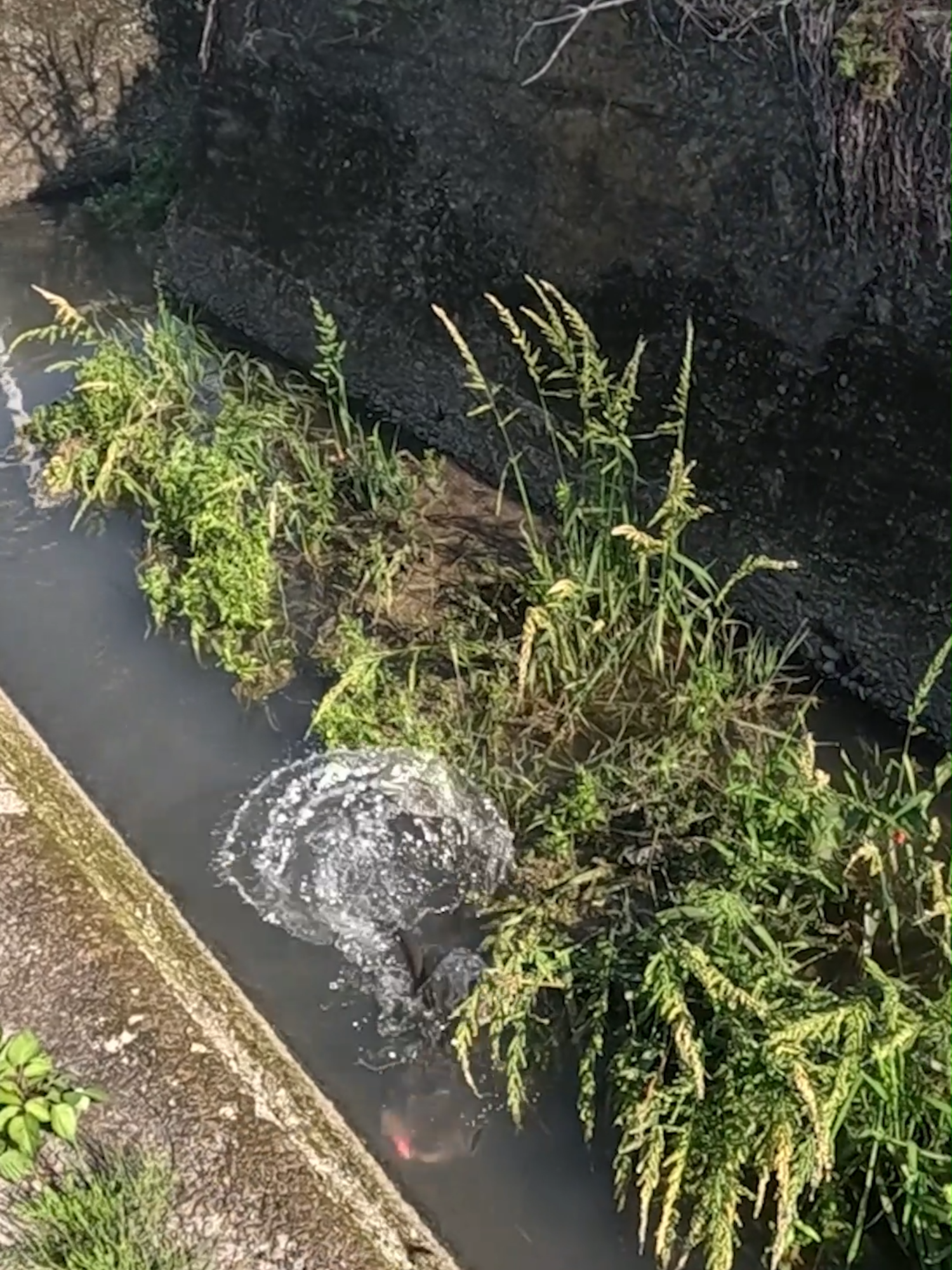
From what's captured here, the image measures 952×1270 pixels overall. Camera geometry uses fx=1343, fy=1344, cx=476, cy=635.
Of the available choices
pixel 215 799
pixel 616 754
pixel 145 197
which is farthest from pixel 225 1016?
pixel 145 197

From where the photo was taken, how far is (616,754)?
10.5ft

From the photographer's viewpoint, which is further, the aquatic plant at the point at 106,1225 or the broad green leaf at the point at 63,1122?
the broad green leaf at the point at 63,1122

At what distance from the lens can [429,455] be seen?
4.45 metres

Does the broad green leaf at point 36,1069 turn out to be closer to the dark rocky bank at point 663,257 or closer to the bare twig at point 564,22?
the dark rocky bank at point 663,257

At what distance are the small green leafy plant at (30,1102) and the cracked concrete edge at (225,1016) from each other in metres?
0.26

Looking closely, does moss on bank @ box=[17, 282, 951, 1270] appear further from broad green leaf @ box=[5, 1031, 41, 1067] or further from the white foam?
broad green leaf @ box=[5, 1031, 41, 1067]

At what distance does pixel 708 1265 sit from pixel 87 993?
117cm

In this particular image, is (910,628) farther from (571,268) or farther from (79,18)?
(79,18)

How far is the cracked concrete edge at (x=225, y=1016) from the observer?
2250 millimetres

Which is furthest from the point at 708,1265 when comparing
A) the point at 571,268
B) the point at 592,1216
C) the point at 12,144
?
the point at 12,144

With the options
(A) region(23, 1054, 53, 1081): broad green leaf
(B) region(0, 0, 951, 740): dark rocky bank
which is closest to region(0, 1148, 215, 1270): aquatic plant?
(A) region(23, 1054, 53, 1081): broad green leaf

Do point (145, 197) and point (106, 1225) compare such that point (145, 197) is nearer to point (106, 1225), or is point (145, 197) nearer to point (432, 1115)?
point (432, 1115)

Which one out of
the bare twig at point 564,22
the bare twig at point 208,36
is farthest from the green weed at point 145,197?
the bare twig at point 564,22

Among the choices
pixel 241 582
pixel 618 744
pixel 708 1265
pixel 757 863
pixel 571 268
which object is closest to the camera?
pixel 708 1265
